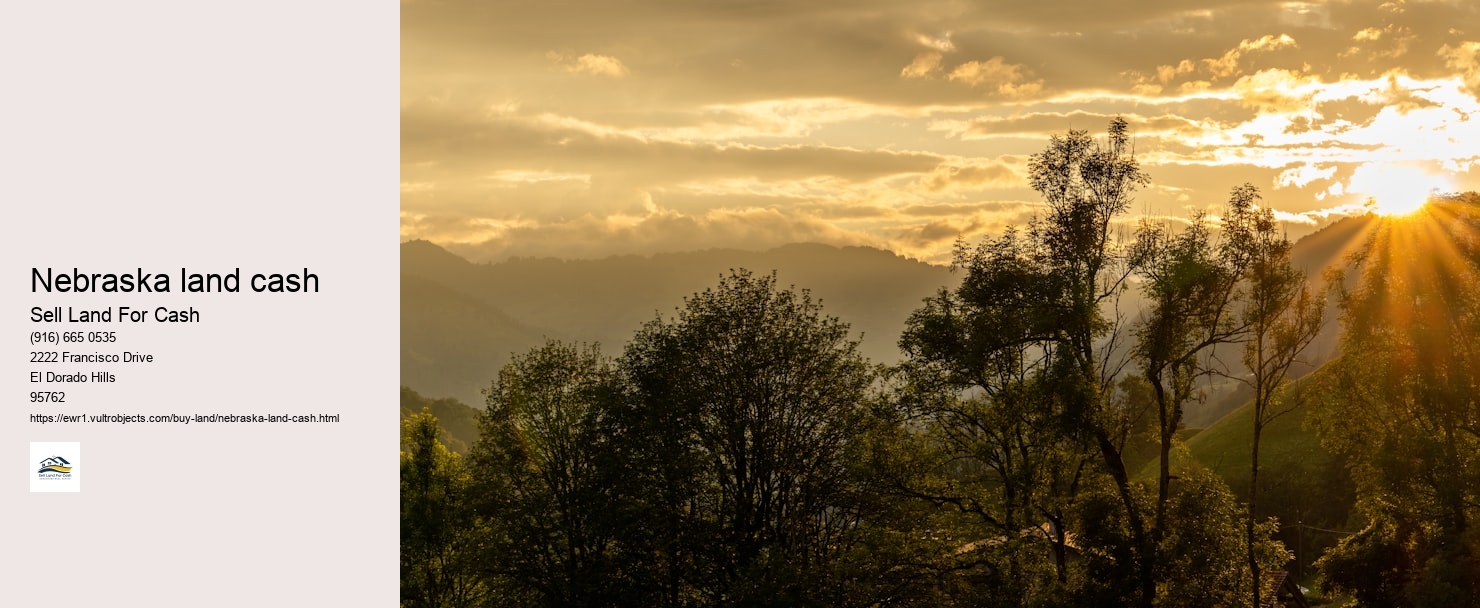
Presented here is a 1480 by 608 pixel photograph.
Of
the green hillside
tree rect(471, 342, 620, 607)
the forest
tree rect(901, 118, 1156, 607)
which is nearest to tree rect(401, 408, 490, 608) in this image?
the forest

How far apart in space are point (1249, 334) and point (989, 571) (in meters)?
15.9

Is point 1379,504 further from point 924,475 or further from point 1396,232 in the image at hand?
point 924,475

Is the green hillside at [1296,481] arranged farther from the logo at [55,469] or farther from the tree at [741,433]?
the logo at [55,469]

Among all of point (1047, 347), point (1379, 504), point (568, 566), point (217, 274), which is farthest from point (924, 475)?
point (217, 274)

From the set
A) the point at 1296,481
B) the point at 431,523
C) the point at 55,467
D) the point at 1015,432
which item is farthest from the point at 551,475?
the point at 1296,481

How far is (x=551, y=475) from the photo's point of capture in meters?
61.2

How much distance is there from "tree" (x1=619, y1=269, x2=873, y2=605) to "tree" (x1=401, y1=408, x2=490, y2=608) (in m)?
17.8

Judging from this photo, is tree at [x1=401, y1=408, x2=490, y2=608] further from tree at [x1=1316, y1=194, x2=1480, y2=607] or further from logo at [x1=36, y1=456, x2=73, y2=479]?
tree at [x1=1316, y1=194, x2=1480, y2=607]

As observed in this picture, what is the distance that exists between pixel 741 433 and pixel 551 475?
1206 cm

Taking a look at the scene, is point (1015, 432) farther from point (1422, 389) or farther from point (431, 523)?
point (431, 523)

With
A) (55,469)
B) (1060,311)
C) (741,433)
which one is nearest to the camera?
(55,469)

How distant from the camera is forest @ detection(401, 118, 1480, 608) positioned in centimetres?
4388

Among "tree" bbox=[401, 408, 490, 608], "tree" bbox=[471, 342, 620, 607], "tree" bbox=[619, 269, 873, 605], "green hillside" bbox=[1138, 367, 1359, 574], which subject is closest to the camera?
"tree" bbox=[619, 269, 873, 605]

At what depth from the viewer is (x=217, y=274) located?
23781 millimetres
